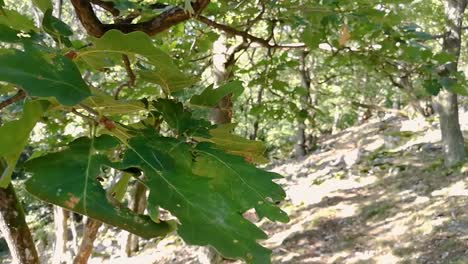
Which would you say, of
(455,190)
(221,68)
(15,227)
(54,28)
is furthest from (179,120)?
(455,190)

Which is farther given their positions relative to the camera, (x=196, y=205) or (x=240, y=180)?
(x=240, y=180)

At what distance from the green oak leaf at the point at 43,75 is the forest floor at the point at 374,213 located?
4046 mm

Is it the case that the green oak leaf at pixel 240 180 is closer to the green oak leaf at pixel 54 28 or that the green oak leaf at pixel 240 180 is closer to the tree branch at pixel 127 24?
the green oak leaf at pixel 54 28

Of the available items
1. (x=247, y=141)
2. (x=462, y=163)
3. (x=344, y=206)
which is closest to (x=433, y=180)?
(x=462, y=163)

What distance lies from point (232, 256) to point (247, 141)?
1.32 feet

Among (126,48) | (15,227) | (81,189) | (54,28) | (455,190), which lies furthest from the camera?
(455,190)

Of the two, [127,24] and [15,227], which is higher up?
[127,24]

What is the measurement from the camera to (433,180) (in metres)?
9.49

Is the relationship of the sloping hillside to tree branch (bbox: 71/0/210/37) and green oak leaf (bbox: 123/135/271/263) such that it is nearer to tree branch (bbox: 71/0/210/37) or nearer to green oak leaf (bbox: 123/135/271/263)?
tree branch (bbox: 71/0/210/37)

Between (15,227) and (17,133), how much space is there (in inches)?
48.1

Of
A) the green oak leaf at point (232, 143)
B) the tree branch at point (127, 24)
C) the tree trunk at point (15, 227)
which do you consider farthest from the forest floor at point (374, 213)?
the green oak leaf at point (232, 143)

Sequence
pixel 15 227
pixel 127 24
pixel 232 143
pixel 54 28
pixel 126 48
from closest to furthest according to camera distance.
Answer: pixel 126 48, pixel 54 28, pixel 232 143, pixel 127 24, pixel 15 227

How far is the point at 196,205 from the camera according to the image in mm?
603

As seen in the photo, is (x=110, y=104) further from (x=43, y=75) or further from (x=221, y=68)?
(x=221, y=68)
